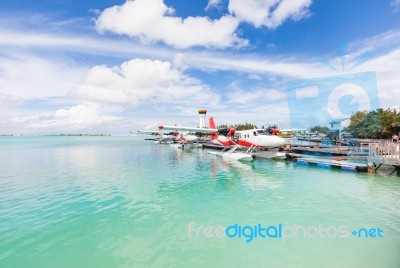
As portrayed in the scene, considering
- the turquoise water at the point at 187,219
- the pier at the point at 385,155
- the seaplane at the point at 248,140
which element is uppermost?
the seaplane at the point at 248,140

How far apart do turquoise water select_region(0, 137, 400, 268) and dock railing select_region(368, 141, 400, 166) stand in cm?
130

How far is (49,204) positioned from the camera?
11477mm

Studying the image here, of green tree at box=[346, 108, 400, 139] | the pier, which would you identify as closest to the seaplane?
the pier

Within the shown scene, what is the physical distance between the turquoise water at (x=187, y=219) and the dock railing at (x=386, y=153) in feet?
4.25

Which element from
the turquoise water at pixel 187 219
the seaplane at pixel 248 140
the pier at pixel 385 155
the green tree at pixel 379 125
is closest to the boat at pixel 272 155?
the seaplane at pixel 248 140

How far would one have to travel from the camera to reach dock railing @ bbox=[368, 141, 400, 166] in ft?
54.6

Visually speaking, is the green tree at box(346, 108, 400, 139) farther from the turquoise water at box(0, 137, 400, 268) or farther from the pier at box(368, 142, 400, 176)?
the turquoise water at box(0, 137, 400, 268)

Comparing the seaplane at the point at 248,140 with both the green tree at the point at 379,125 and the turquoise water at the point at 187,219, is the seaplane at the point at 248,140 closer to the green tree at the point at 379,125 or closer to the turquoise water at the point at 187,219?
the turquoise water at the point at 187,219

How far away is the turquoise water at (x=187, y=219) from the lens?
21.4 ft

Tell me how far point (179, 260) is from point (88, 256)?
8.72 feet

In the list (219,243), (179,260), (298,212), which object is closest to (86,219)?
(179,260)

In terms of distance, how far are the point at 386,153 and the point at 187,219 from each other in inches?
704

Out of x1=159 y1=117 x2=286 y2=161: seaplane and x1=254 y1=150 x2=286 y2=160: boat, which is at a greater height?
x1=159 y1=117 x2=286 y2=161: seaplane

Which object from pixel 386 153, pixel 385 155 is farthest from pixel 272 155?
pixel 385 155
